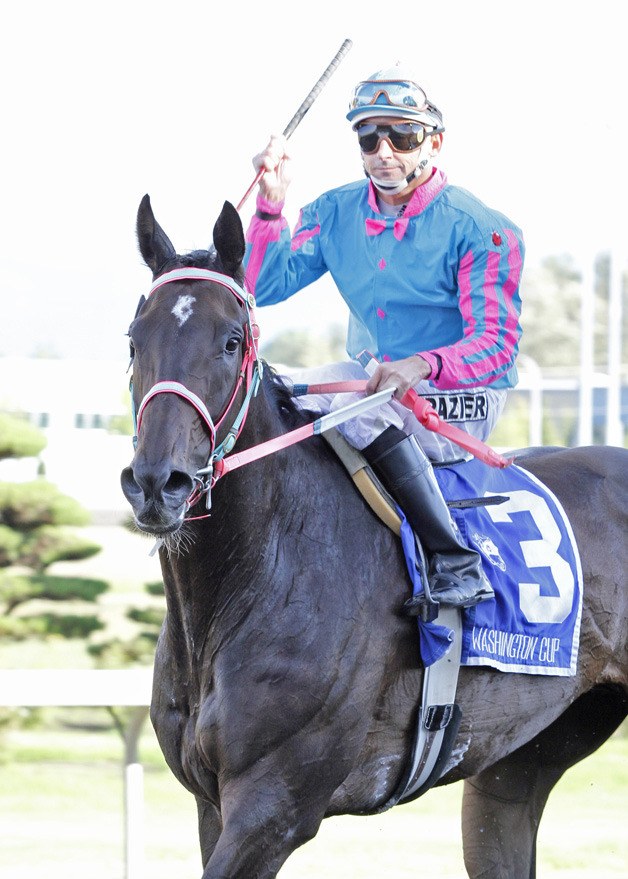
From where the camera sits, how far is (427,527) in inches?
146

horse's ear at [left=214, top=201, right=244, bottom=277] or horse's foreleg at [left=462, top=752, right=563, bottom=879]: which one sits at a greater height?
horse's ear at [left=214, top=201, right=244, bottom=277]

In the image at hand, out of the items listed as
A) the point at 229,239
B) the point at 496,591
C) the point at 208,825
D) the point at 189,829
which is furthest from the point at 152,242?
the point at 189,829

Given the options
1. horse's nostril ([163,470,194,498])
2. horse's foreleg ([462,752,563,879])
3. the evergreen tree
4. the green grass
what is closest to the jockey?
horse's nostril ([163,470,194,498])

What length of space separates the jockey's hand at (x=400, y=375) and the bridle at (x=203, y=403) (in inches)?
13.3

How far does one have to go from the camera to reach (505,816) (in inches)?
183

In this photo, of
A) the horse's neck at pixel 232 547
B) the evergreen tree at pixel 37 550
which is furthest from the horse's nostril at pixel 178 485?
the evergreen tree at pixel 37 550

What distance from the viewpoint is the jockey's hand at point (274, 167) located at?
3.69m

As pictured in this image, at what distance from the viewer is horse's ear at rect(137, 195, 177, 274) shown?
3.40m

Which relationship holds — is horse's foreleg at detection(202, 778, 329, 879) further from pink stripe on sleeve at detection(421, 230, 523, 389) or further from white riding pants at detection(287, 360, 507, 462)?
pink stripe on sleeve at detection(421, 230, 523, 389)

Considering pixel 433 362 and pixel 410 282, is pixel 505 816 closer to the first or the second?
pixel 433 362

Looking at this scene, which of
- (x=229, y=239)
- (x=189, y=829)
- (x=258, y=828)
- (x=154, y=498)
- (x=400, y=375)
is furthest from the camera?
(x=189, y=829)

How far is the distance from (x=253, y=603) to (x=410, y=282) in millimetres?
1127

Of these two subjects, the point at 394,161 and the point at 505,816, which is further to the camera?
the point at 505,816

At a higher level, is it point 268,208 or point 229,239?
point 268,208
